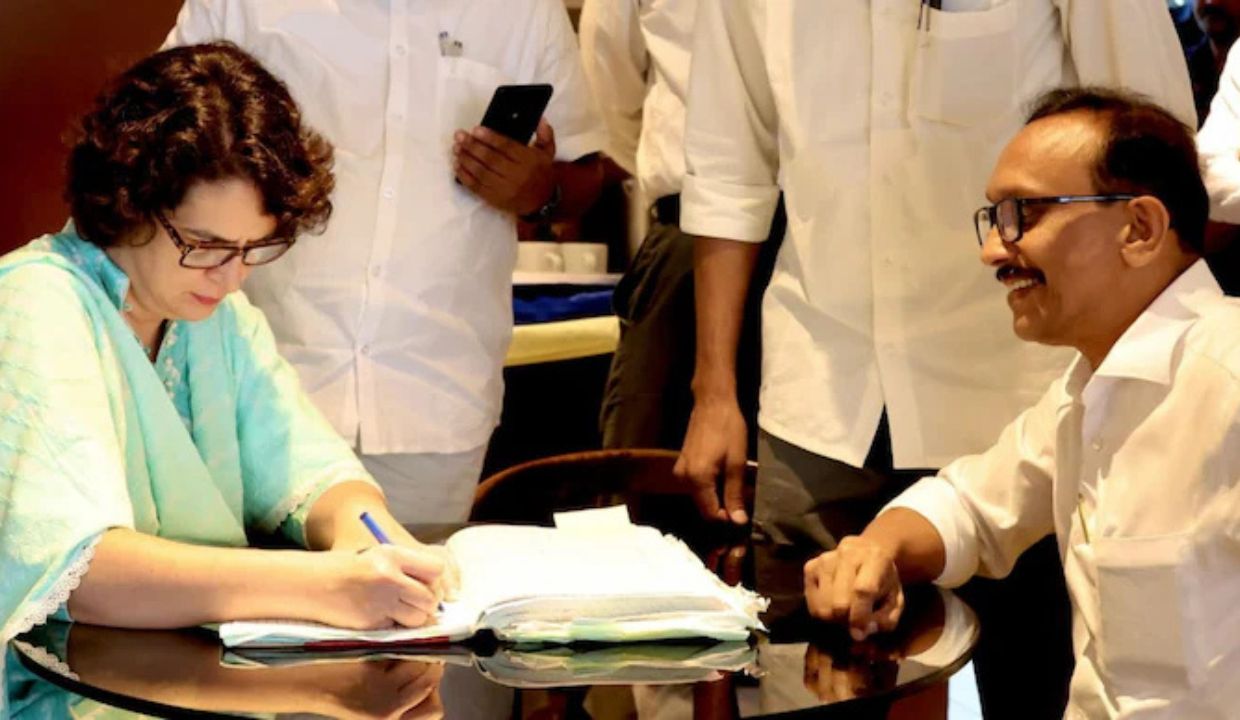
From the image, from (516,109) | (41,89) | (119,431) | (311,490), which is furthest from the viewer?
(41,89)

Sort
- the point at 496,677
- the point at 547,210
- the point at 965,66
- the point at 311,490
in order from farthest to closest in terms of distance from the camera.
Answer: the point at 547,210
the point at 965,66
the point at 311,490
the point at 496,677

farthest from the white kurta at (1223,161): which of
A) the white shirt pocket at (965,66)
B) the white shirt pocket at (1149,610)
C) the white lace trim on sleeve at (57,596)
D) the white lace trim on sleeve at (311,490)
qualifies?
the white lace trim on sleeve at (57,596)

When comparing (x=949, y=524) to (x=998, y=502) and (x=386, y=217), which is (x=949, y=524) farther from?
(x=386, y=217)

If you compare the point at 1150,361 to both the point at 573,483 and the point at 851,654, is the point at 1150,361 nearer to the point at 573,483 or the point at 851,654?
the point at 851,654

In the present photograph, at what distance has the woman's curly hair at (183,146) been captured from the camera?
1504 mm

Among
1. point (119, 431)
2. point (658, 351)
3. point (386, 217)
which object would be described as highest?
point (386, 217)

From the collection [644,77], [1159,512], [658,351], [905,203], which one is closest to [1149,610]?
[1159,512]

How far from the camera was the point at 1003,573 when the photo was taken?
175 cm

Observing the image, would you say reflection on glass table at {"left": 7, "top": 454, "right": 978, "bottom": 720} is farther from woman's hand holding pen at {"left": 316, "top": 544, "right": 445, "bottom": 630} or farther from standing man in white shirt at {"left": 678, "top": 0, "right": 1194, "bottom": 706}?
standing man in white shirt at {"left": 678, "top": 0, "right": 1194, "bottom": 706}

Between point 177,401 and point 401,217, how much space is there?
0.52 m

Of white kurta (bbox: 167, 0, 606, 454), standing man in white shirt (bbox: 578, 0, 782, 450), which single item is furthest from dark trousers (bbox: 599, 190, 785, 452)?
white kurta (bbox: 167, 0, 606, 454)

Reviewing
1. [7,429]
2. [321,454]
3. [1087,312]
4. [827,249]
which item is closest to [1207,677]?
[1087,312]

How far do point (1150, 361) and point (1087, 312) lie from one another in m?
0.11

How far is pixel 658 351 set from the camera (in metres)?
2.58
